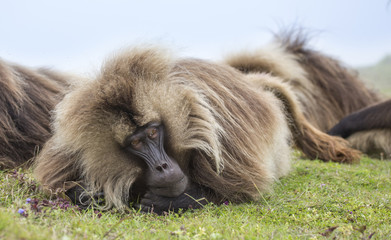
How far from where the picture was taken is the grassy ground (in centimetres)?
255

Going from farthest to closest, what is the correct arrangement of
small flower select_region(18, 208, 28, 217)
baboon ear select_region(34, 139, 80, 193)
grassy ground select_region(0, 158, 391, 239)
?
baboon ear select_region(34, 139, 80, 193) < small flower select_region(18, 208, 28, 217) < grassy ground select_region(0, 158, 391, 239)

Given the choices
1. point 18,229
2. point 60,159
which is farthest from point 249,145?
point 18,229

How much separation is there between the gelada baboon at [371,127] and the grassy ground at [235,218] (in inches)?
80.8

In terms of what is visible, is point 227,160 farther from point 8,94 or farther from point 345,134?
point 345,134

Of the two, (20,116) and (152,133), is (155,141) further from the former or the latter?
(20,116)

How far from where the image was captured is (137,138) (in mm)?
3145

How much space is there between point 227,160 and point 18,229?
179 cm

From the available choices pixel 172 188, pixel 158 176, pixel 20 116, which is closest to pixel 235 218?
pixel 172 188

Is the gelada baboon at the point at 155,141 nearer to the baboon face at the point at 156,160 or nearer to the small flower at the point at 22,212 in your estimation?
the baboon face at the point at 156,160

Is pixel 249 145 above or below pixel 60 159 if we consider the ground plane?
above

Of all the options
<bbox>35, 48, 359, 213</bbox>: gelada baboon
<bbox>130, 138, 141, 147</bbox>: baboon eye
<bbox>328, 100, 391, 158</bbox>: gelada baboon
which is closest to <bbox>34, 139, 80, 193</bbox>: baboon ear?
<bbox>35, 48, 359, 213</bbox>: gelada baboon

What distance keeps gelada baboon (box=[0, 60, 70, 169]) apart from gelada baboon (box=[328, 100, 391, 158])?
414 cm

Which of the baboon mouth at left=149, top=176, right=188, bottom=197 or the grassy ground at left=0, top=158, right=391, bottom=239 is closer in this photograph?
the grassy ground at left=0, top=158, right=391, bottom=239

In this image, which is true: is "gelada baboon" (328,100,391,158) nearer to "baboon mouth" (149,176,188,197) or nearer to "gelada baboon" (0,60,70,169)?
"baboon mouth" (149,176,188,197)
